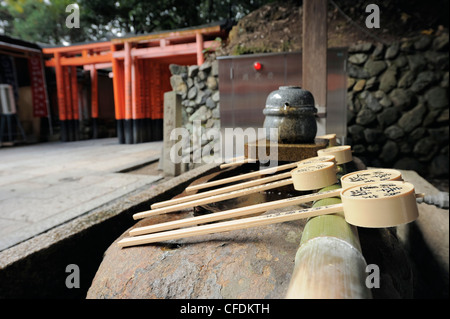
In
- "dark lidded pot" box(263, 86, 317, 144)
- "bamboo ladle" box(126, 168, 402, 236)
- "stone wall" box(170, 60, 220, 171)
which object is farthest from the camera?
"stone wall" box(170, 60, 220, 171)

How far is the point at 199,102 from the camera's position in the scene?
7.96 metres

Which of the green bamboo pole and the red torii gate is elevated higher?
the red torii gate

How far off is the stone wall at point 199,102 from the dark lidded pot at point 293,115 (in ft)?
16.2

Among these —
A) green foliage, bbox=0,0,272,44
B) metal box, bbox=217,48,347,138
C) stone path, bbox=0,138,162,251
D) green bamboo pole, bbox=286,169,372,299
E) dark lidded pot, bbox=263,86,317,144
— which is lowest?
stone path, bbox=0,138,162,251

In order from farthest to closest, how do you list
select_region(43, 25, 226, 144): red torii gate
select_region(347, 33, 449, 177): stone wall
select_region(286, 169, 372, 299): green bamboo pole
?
select_region(43, 25, 226, 144): red torii gate → select_region(347, 33, 449, 177): stone wall → select_region(286, 169, 372, 299): green bamboo pole

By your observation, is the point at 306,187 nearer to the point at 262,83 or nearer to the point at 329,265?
the point at 329,265

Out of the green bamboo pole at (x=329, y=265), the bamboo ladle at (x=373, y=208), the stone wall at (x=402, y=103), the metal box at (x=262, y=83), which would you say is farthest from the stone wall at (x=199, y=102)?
the green bamboo pole at (x=329, y=265)

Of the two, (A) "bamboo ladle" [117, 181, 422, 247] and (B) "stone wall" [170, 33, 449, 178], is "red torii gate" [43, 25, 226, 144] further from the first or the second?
(A) "bamboo ladle" [117, 181, 422, 247]

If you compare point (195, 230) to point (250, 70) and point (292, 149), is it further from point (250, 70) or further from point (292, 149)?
point (250, 70)

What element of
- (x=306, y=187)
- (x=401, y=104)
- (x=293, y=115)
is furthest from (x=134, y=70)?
(x=306, y=187)

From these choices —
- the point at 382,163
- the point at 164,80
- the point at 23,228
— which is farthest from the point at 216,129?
the point at 164,80

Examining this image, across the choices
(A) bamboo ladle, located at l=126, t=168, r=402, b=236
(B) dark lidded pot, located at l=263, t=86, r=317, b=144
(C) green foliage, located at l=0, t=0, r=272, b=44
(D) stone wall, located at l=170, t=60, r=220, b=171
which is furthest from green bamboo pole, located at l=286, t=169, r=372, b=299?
(C) green foliage, located at l=0, t=0, r=272, b=44

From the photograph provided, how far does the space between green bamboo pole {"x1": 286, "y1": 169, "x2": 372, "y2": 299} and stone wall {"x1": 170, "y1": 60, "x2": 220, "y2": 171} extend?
6297mm

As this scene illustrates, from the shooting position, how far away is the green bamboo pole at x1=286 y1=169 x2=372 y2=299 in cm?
71
